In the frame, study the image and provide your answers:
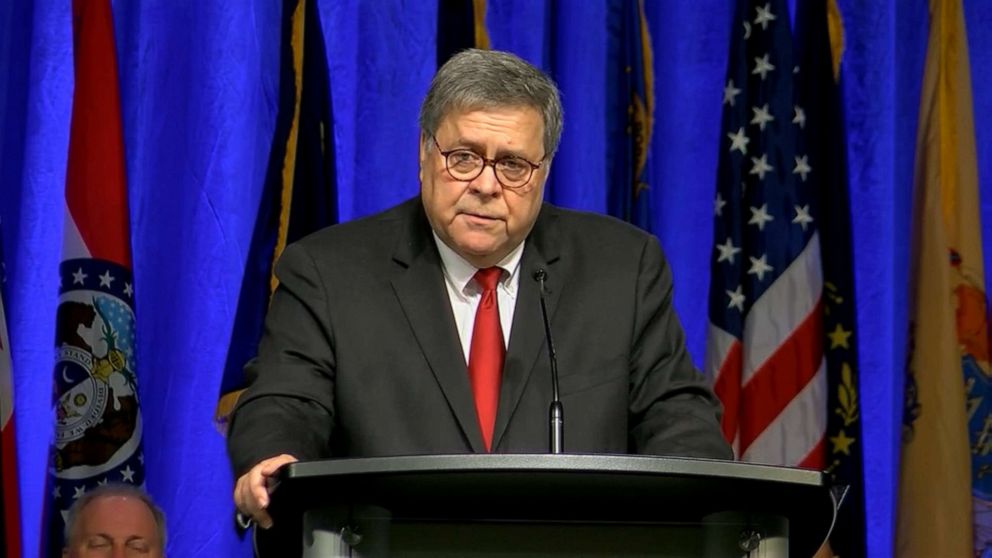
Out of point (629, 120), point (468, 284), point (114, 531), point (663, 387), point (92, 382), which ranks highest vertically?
point (629, 120)

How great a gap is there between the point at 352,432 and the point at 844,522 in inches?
94.5

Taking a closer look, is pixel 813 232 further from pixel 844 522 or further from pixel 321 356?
pixel 321 356

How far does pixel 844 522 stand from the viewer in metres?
4.41

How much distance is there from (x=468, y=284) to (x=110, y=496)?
172 cm

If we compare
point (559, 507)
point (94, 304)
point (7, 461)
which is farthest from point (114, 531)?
point (559, 507)

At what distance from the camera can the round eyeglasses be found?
2492 mm

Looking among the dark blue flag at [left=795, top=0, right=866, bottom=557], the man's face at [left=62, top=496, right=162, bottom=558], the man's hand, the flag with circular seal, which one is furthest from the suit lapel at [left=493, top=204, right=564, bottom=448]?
the dark blue flag at [left=795, top=0, right=866, bottom=557]

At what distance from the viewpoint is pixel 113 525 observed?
3.90m

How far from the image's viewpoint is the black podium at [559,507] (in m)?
1.64

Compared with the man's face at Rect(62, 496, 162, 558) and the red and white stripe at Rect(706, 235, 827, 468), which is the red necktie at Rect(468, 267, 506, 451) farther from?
the red and white stripe at Rect(706, 235, 827, 468)

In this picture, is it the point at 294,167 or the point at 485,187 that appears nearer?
the point at 485,187

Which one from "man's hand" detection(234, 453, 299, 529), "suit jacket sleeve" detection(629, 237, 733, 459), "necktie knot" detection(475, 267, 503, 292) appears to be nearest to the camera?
"man's hand" detection(234, 453, 299, 529)

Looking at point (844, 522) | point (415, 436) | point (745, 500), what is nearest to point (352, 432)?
point (415, 436)

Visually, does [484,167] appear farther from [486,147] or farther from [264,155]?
[264,155]
